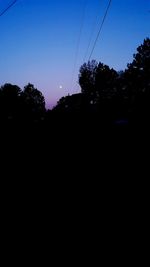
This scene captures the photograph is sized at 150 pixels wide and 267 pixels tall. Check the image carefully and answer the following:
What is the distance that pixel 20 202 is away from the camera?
7.84m

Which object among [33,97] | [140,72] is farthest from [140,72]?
[33,97]

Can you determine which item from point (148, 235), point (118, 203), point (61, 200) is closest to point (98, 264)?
point (148, 235)

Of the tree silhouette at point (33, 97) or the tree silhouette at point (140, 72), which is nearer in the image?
the tree silhouette at point (140, 72)

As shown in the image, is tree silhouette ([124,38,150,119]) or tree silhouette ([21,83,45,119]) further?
tree silhouette ([21,83,45,119])

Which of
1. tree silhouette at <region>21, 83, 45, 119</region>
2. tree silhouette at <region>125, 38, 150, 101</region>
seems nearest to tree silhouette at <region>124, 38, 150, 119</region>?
tree silhouette at <region>125, 38, 150, 101</region>

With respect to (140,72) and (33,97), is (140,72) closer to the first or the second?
(140,72)

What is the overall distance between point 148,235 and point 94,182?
373 cm

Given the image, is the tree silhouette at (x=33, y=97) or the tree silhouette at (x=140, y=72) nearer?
the tree silhouette at (x=140, y=72)

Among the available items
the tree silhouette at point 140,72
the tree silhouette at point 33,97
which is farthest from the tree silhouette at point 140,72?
the tree silhouette at point 33,97

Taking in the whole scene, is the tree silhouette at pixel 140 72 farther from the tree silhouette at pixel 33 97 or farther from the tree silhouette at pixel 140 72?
the tree silhouette at pixel 33 97

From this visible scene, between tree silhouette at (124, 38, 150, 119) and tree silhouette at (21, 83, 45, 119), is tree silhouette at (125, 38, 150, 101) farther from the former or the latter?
tree silhouette at (21, 83, 45, 119)

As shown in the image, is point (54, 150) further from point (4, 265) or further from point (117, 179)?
point (4, 265)

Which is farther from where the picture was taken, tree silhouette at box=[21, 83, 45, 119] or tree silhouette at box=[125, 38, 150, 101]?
tree silhouette at box=[21, 83, 45, 119]

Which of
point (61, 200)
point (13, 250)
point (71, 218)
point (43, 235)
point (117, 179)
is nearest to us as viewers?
point (13, 250)
